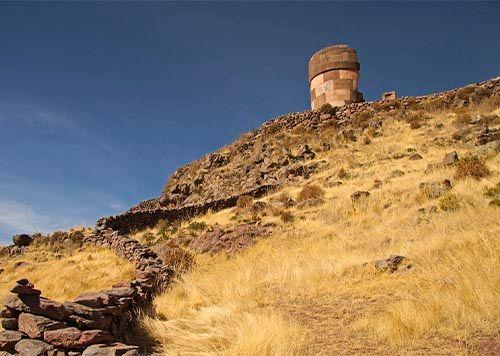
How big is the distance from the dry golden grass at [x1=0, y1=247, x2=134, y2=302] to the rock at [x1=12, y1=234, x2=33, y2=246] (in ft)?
6.74

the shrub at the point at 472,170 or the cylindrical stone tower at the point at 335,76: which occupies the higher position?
the cylindrical stone tower at the point at 335,76

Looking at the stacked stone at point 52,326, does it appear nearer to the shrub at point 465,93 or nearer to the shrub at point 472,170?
the shrub at point 472,170

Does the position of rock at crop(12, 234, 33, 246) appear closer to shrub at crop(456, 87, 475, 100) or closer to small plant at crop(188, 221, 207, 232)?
small plant at crop(188, 221, 207, 232)

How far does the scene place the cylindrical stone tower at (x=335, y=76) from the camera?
24344 mm

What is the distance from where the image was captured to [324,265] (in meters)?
7.50

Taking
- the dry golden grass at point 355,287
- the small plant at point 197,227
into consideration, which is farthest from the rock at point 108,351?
the small plant at point 197,227

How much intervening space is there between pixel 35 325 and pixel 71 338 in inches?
16.7

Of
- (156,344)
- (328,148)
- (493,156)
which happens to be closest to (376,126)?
(328,148)

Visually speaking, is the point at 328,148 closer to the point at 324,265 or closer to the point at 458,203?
the point at 458,203

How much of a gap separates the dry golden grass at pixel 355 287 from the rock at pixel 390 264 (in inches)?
6.2

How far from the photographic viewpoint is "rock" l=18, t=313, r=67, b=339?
13.6 ft

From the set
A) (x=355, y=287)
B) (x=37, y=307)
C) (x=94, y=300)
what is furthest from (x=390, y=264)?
(x=37, y=307)

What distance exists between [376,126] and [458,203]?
14728mm

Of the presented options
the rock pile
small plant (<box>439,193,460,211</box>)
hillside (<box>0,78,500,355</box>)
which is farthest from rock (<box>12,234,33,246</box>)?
small plant (<box>439,193,460,211</box>)
